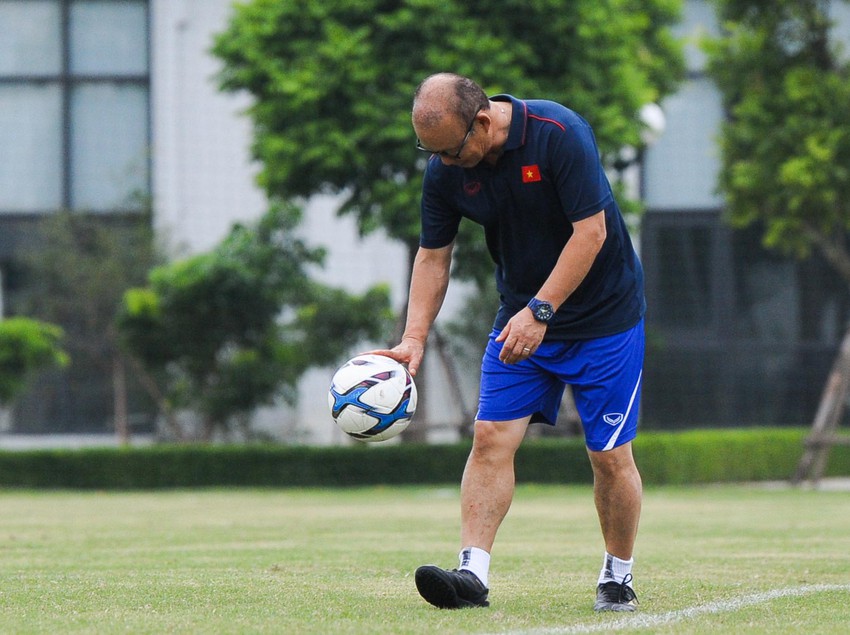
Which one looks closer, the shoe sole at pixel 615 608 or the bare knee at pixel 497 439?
the shoe sole at pixel 615 608

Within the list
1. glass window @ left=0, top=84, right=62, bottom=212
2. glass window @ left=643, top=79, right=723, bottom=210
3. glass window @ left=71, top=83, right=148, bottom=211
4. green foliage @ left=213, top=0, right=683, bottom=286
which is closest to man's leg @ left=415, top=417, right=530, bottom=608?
green foliage @ left=213, top=0, right=683, bottom=286

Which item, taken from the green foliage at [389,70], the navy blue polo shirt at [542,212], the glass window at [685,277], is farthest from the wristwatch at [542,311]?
the glass window at [685,277]

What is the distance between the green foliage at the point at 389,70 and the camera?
17062 millimetres

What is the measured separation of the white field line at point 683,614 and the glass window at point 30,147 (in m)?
24.6

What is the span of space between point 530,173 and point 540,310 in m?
0.49

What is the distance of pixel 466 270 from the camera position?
18.4m

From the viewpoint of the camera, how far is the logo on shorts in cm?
545

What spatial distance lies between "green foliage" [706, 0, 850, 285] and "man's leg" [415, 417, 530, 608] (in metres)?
14.4

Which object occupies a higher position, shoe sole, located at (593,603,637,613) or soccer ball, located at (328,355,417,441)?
soccer ball, located at (328,355,417,441)

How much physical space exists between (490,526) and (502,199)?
3.92 feet

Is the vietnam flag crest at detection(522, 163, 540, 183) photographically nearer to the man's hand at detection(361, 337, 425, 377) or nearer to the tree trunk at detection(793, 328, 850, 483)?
the man's hand at detection(361, 337, 425, 377)

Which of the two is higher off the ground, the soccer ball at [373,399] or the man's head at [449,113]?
the man's head at [449,113]

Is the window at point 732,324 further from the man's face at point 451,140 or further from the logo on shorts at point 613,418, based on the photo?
the man's face at point 451,140

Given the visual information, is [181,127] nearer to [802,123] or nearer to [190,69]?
[190,69]
